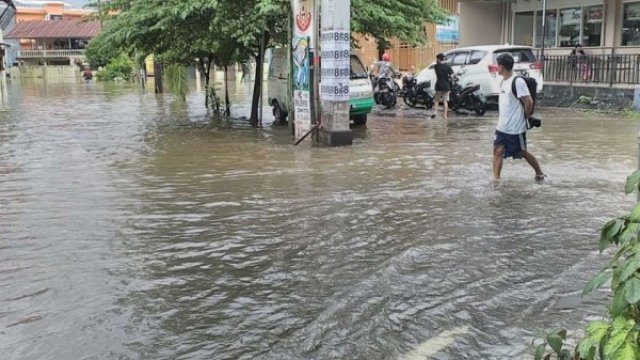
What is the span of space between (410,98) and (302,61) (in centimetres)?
883

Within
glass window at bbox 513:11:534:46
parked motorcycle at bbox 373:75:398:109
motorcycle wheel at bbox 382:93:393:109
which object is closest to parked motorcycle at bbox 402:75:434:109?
parked motorcycle at bbox 373:75:398:109

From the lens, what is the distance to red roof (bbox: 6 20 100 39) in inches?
2992

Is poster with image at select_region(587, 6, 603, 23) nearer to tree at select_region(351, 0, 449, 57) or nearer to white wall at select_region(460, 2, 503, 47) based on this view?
white wall at select_region(460, 2, 503, 47)

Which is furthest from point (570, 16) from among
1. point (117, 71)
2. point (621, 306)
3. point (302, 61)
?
point (117, 71)

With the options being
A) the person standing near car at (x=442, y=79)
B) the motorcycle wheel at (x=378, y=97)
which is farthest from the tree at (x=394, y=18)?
the motorcycle wheel at (x=378, y=97)

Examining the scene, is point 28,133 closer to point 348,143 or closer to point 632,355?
point 348,143

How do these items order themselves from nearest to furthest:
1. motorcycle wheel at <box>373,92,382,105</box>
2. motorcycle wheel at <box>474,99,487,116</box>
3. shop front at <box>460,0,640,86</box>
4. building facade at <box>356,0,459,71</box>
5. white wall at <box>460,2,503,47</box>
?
motorcycle wheel at <box>474,99,487,116</box>, shop front at <box>460,0,640,86</box>, motorcycle wheel at <box>373,92,382,105</box>, white wall at <box>460,2,503,47</box>, building facade at <box>356,0,459,71</box>

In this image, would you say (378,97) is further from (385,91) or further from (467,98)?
(467,98)

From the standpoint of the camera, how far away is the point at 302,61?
13180 mm

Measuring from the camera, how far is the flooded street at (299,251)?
14.3 ft

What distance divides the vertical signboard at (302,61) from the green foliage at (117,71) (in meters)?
48.1

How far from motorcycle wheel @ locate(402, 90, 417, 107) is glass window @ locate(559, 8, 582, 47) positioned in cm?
564

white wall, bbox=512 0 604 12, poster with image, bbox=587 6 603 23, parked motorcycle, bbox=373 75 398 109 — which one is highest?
white wall, bbox=512 0 604 12

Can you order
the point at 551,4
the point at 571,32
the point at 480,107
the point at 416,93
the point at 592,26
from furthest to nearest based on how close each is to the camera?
the point at 551,4
the point at 571,32
the point at 592,26
the point at 416,93
the point at 480,107
